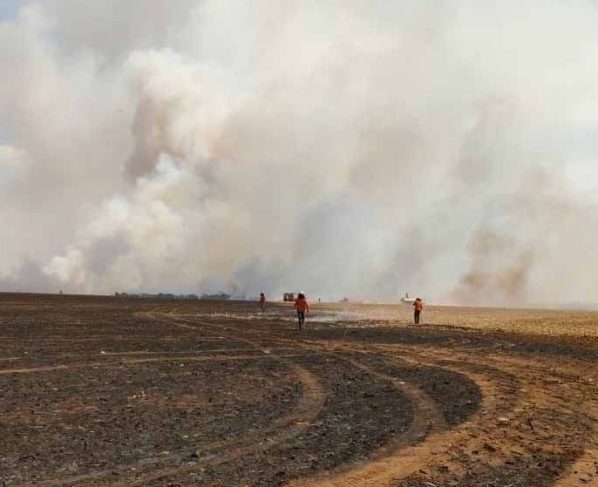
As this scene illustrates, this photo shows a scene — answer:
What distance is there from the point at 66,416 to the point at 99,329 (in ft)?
98.6

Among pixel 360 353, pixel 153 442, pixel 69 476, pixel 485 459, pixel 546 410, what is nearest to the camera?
pixel 69 476

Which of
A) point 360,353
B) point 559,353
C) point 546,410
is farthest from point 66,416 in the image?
point 559,353

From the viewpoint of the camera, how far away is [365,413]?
1481 centimetres

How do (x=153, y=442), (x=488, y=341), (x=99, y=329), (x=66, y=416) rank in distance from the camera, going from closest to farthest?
(x=153, y=442), (x=66, y=416), (x=488, y=341), (x=99, y=329)

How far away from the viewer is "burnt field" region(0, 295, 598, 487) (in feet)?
32.9

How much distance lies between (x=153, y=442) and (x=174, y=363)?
1241cm

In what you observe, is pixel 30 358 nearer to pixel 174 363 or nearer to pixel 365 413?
pixel 174 363

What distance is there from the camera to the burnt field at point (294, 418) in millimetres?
10023

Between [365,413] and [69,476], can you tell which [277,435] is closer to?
[365,413]

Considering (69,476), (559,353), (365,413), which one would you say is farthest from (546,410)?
(559,353)

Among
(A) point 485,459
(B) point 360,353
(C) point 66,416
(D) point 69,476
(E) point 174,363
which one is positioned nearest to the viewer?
(D) point 69,476

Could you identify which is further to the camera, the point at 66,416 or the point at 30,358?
the point at 30,358

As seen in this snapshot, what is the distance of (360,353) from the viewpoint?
2905cm

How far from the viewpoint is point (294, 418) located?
1419 centimetres
